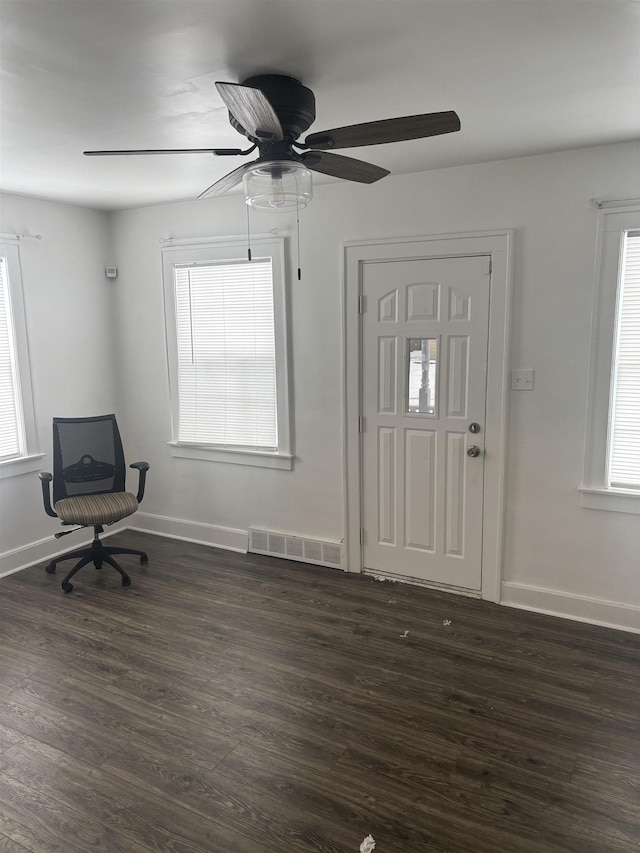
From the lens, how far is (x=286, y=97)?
2.08 m

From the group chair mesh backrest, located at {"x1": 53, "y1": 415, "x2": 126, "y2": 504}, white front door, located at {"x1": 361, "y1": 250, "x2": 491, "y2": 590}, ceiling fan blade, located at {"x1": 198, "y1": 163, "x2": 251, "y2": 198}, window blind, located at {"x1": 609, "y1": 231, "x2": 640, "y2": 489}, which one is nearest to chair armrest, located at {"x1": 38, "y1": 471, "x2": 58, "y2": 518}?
chair mesh backrest, located at {"x1": 53, "y1": 415, "x2": 126, "y2": 504}

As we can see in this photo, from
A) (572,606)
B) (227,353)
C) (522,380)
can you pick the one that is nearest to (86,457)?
(227,353)

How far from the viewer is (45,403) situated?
424cm

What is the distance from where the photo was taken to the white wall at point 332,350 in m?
3.15

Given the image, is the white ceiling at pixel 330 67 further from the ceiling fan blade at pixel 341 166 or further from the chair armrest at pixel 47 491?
the chair armrest at pixel 47 491

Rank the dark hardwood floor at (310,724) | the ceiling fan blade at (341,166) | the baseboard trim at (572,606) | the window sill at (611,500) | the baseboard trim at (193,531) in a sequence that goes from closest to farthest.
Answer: the dark hardwood floor at (310,724) < the ceiling fan blade at (341,166) < the window sill at (611,500) < the baseboard trim at (572,606) < the baseboard trim at (193,531)

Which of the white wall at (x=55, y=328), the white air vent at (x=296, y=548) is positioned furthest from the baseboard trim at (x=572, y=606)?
the white wall at (x=55, y=328)

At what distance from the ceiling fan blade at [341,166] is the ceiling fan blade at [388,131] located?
99mm

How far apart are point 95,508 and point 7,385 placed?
42.7 inches

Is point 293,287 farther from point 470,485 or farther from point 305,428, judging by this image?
point 470,485

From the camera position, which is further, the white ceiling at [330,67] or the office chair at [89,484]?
the office chair at [89,484]

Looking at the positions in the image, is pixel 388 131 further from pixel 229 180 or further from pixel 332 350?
pixel 332 350

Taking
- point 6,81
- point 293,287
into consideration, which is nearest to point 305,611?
point 293,287

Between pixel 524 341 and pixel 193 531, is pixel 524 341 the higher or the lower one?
the higher one
